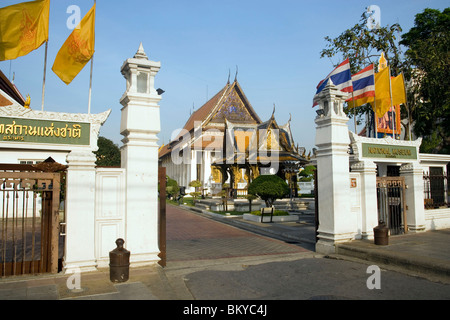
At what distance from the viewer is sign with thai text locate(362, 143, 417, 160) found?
28.4ft

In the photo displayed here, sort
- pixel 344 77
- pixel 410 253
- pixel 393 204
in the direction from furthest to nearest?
pixel 344 77, pixel 393 204, pixel 410 253

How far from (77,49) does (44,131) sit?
1922 mm

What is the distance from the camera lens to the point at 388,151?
9133mm

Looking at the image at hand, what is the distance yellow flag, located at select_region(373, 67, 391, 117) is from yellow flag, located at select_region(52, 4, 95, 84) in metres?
8.22

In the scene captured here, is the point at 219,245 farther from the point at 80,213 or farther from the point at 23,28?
the point at 23,28

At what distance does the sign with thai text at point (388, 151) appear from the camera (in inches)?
341

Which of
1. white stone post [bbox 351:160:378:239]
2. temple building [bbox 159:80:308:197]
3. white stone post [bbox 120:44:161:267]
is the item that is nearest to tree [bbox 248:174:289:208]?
white stone post [bbox 351:160:378:239]

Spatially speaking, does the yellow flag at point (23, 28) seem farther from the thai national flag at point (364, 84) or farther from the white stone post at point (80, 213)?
the thai national flag at point (364, 84)

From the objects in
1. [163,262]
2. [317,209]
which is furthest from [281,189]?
[163,262]

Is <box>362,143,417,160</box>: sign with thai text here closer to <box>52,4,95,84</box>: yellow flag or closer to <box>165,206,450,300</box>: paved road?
<box>165,206,450,300</box>: paved road

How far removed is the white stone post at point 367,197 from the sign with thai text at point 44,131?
20.9 feet

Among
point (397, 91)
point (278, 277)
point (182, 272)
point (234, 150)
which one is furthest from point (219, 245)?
point (234, 150)

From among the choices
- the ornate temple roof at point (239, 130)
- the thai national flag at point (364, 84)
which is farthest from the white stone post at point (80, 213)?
the ornate temple roof at point (239, 130)

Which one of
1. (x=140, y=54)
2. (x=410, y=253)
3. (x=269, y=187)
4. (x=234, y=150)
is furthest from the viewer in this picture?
(x=234, y=150)
